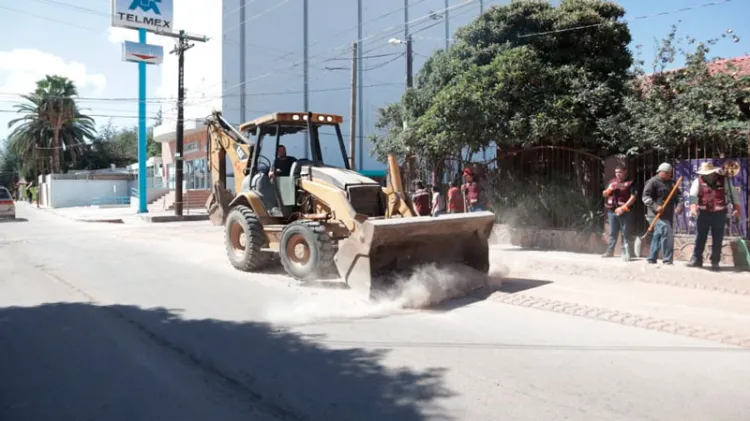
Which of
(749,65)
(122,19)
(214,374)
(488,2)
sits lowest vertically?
(214,374)

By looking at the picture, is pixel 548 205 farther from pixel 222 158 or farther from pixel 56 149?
pixel 56 149

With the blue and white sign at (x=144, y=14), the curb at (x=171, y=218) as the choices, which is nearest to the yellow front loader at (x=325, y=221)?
the curb at (x=171, y=218)

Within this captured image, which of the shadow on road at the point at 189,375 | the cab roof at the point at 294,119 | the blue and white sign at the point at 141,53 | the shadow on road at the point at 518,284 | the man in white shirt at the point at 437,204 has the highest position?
the blue and white sign at the point at 141,53

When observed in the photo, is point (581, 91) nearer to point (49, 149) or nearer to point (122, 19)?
point (122, 19)

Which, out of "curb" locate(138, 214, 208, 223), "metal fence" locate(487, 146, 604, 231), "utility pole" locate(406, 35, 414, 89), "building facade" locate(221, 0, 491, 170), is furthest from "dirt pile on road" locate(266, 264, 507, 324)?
"building facade" locate(221, 0, 491, 170)

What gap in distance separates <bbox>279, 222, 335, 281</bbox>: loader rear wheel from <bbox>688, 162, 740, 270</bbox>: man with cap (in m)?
5.83

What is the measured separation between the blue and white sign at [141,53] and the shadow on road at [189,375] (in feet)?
93.0

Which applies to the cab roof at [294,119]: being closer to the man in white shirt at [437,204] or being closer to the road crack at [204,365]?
the road crack at [204,365]

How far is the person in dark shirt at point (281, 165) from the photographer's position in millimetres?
9461

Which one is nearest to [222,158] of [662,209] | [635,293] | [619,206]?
[619,206]

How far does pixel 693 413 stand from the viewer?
12.4 feet

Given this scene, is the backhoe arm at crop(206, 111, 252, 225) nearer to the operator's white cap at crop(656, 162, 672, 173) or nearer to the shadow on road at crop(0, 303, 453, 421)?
the shadow on road at crop(0, 303, 453, 421)

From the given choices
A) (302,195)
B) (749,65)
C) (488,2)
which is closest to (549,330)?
(302,195)

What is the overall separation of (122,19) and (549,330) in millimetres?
32030
